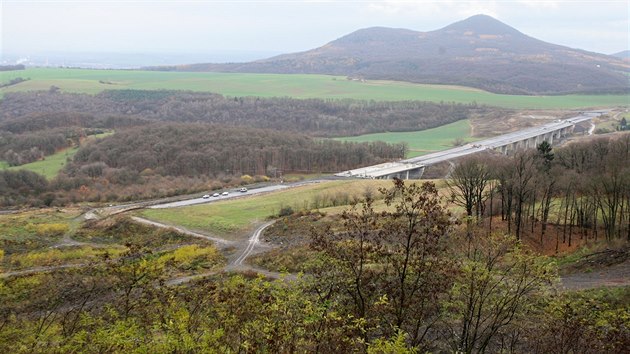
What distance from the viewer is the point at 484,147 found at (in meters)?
118

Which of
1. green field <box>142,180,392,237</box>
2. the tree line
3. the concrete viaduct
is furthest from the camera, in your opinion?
the concrete viaduct

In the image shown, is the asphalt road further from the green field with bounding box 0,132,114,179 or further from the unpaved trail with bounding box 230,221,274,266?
the green field with bounding box 0,132,114,179

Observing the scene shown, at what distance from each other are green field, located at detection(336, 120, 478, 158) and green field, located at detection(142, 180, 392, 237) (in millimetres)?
51067

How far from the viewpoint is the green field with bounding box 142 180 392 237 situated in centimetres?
5466

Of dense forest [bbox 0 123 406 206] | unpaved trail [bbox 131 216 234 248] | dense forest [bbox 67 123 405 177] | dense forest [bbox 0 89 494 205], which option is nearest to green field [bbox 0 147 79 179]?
dense forest [bbox 0 89 494 205]

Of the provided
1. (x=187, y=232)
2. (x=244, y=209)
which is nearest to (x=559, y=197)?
(x=244, y=209)

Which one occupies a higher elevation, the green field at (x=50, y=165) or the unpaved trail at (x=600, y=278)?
the unpaved trail at (x=600, y=278)

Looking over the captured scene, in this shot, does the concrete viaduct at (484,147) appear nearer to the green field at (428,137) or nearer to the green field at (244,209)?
the green field at (428,137)

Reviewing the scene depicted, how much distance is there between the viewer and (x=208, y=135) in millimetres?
118188

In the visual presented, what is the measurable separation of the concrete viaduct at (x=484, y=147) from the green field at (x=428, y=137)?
6607 millimetres

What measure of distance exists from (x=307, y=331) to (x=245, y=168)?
9267cm

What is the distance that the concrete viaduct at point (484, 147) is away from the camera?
307 ft

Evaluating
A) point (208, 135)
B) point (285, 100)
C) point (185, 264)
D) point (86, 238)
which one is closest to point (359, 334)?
point (185, 264)

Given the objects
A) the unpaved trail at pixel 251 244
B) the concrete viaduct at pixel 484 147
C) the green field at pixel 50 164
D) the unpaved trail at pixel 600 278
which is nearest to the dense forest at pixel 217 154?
the green field at pixel 50 164
